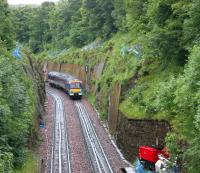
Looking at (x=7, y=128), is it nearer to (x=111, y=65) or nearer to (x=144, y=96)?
(x=144, y=96)

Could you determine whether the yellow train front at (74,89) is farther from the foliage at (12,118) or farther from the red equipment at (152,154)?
the red equipment at (152,154)

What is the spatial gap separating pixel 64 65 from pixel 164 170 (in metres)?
61.1

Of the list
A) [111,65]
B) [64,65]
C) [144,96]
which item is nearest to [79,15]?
[64,65]

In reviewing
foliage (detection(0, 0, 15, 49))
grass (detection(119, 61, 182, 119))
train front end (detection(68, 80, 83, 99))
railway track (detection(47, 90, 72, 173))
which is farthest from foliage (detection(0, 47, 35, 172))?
train front end (detection(68, 80, 83, 99))

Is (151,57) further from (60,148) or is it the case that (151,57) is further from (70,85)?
(70,85)

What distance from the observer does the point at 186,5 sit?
25.7 meters

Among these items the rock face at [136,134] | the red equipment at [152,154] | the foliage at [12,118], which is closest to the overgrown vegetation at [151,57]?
the rock face at [136,134]

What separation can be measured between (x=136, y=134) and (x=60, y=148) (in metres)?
6.60

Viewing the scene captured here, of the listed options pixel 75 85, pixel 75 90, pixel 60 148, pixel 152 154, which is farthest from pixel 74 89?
pixel 152 154

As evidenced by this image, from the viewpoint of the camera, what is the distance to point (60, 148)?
31.8 meters

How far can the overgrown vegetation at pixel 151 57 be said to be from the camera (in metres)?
18.1

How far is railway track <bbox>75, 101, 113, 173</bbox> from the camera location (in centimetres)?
2748

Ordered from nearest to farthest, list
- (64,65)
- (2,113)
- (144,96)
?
(2,113), (144,96), (64,65)

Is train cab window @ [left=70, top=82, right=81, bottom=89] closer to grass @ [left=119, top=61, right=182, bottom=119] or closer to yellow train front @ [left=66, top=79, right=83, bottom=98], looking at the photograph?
yellow train front @ [left=66, top=79, right=83, bottom=98]
